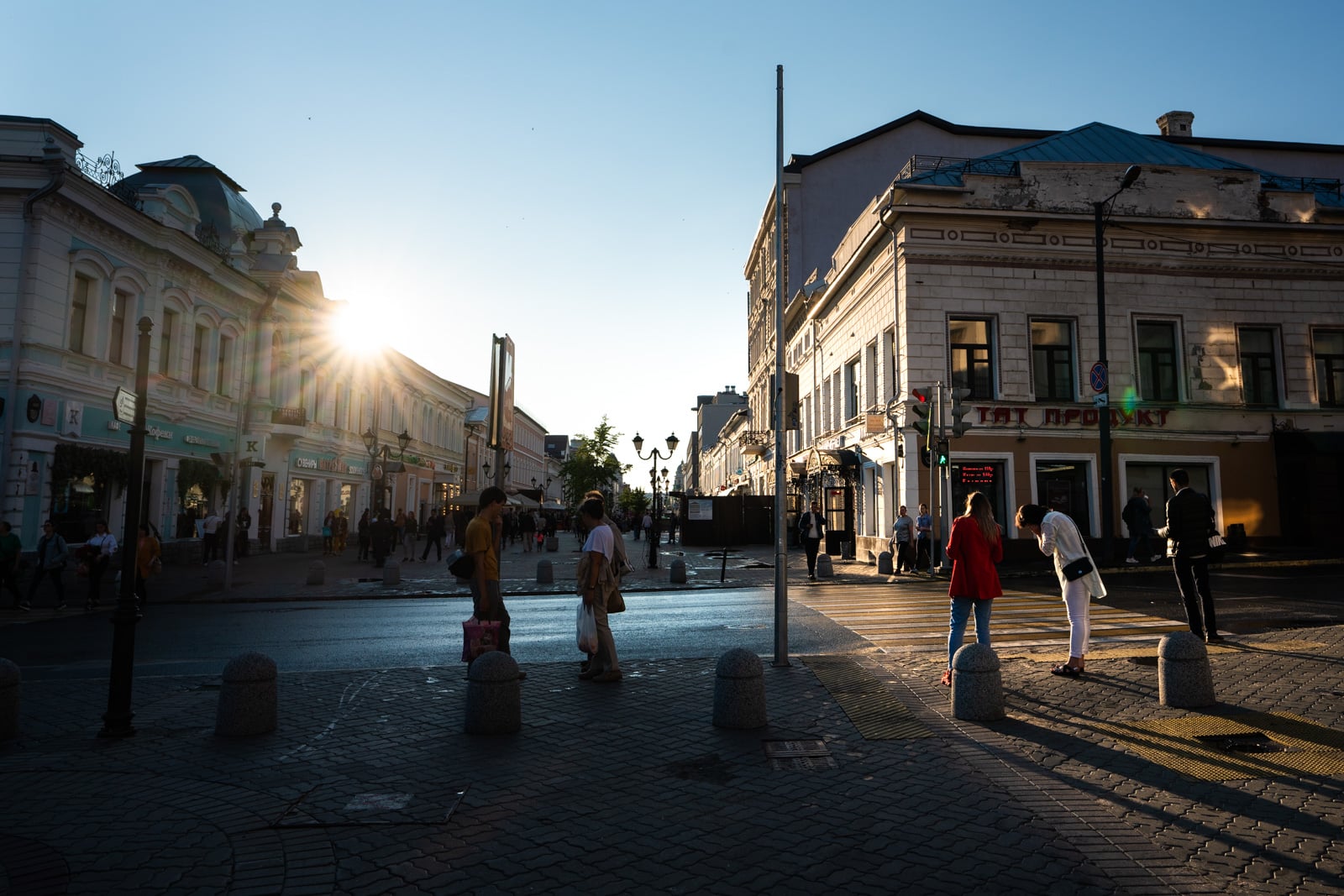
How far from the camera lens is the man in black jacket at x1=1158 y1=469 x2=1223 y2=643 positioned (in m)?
9.28

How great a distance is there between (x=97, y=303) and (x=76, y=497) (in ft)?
16.9

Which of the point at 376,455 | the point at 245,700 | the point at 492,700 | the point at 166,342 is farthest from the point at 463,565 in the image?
the point at 376,455

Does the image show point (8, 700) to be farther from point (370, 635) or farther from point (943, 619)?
point (943, 619)

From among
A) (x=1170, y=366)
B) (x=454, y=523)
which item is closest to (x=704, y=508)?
(x=454, y=523)

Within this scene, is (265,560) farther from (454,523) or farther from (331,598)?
(331,598)

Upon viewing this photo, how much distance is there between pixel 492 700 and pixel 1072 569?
5587 millimetres

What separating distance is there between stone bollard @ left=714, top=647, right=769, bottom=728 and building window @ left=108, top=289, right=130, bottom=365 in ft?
72.6

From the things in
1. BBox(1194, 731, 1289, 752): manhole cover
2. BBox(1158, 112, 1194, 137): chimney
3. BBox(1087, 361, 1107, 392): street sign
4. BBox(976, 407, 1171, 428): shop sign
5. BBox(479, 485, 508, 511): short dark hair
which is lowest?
BBox(1194, 731, 1289, 752): manhole cover

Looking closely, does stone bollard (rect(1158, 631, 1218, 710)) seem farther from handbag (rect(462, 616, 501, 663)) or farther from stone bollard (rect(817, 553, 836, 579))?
stone bollard (rect(817, 553, 836, 579))

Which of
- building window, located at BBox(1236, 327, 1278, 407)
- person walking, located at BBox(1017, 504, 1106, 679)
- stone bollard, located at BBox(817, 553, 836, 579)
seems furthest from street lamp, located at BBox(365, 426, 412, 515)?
building window, located at BBox(1236, 327, 1278, 407)

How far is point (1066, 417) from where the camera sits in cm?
2342

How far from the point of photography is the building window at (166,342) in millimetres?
24312

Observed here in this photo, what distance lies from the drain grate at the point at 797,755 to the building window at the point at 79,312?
2171 cm

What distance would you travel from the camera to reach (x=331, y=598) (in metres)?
16.9
